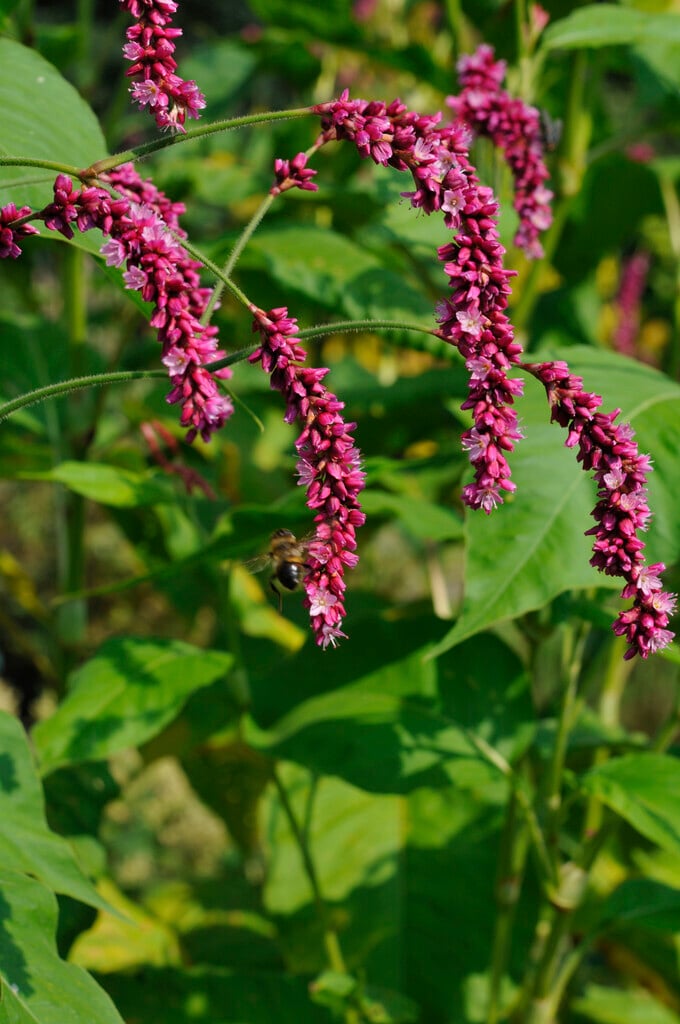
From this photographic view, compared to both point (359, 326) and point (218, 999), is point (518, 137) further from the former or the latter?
point (218, 999)

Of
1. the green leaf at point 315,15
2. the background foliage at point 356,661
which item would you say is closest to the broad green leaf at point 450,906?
the background foliage at point 356,661

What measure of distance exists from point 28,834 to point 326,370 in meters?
0.41

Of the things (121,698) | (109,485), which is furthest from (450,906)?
(109,485)

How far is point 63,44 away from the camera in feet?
4.72

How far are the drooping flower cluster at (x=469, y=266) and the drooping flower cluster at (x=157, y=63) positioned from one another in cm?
8

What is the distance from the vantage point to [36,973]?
2.44ft

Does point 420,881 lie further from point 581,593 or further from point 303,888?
point 581,593

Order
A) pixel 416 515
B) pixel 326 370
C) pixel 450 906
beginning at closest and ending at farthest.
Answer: pixel 326 370, pixel 416 515, pixel 450 906

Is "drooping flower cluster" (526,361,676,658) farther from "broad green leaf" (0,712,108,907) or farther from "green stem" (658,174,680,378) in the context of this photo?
"green stem" (658,174,680,378)

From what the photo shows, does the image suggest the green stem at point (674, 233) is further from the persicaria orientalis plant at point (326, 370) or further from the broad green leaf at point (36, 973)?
the broad green leaf at point (36, 973)

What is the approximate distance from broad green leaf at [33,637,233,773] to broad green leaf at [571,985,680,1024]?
0.84 m

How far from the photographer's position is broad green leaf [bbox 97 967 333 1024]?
1231 mm

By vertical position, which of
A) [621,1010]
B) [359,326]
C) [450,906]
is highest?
[359,326]

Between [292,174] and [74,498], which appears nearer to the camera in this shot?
[292,174]
